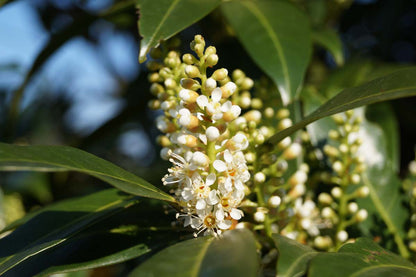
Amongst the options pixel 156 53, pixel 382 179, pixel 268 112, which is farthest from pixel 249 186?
pixel 382 179

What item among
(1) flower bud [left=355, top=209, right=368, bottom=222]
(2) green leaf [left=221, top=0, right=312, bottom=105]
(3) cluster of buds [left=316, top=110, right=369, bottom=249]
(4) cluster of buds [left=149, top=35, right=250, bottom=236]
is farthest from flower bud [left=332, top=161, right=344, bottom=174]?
(4) cluster of buds [left=149, top=35, right=250, bottom=236]

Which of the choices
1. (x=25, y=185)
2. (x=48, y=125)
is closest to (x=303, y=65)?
(x=25, y=185)

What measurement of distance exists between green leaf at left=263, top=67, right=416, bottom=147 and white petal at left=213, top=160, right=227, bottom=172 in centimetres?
13

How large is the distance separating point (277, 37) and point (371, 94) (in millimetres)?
433

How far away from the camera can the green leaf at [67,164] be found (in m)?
0.61

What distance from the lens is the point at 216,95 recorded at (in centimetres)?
78

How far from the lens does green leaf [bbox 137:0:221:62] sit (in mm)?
871

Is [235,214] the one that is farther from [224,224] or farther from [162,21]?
[162,21]

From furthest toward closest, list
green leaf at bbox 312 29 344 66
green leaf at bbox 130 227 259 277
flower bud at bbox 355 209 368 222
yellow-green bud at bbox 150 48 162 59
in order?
green leaf at bbox 312 29 344 66 < flower bud at bbox 355 209 368 222 < yellow-green bud at bbox 150 48 162 59 < green leaf at bbox 130 227 259 277

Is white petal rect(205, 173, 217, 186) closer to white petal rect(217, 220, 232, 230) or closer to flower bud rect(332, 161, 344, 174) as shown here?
white petal rect(217, 220, 232, 230)

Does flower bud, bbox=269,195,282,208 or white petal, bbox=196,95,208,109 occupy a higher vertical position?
white petal, bbox=196,95,208,109

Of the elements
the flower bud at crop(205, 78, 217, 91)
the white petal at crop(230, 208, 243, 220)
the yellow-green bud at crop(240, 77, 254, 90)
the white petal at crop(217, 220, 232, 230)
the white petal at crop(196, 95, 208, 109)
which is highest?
the flower bud at crop(205, 78, 217, 91)

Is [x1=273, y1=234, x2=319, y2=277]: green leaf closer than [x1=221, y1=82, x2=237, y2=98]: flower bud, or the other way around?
[x1=273, y1=234, x2=319, y2=277]: green leaf

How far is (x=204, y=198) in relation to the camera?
30.4 inches
